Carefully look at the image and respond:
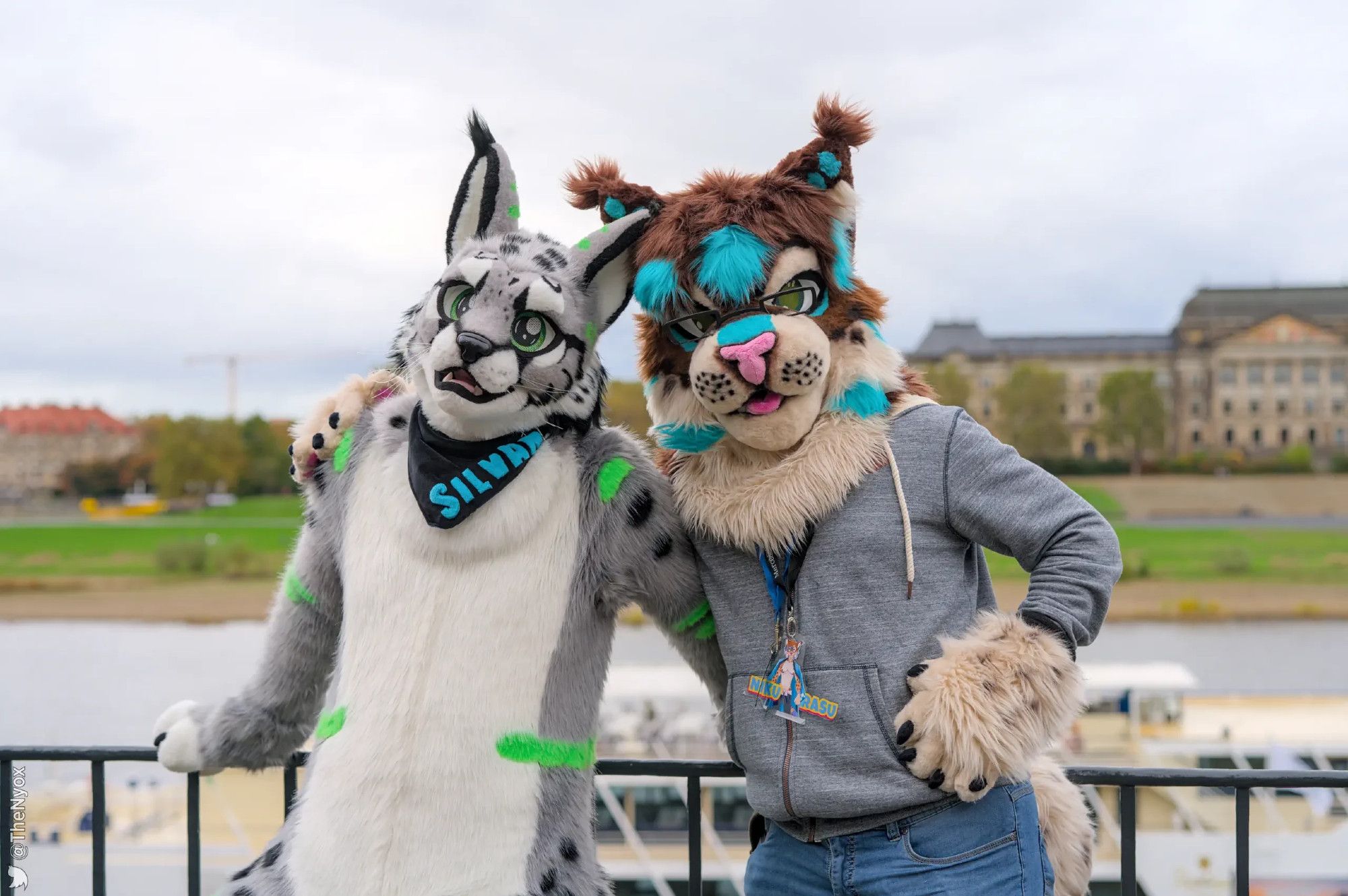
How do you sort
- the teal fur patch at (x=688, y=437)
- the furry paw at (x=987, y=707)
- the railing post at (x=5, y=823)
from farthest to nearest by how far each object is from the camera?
the railing post at (x=5, y=823)
the teal fur patch at (x=688, y=437)
the furry paw at (x=987, y=707)

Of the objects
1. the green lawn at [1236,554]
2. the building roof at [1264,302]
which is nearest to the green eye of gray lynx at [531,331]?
the green lawn at [1236,554]

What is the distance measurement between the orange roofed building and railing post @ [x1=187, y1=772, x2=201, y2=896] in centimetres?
5849

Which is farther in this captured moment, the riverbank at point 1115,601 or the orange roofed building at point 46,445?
the orange roofed building at point 46,445

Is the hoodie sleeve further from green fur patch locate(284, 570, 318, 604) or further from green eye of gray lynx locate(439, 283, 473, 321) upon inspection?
green fur patch locate(284, 570, 318, 604)

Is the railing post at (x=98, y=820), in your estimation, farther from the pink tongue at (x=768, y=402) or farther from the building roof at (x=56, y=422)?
the building roof at (x=56, y=422)

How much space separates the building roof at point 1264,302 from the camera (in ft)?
178

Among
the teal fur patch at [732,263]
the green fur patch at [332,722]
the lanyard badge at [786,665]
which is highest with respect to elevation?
the teal fur patch at [732,263]

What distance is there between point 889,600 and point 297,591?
2.99 ft

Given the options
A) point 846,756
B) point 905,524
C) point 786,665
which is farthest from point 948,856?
point 905,524

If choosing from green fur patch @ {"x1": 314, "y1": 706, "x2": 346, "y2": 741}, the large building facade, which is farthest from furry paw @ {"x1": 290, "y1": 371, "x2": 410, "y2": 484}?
the large building facade

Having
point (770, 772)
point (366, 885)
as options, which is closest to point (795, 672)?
point (770, 772)

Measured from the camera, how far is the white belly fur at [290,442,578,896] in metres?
1.36

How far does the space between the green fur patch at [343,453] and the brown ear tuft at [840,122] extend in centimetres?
85

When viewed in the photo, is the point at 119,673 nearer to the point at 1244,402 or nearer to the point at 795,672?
the point at 795,672
